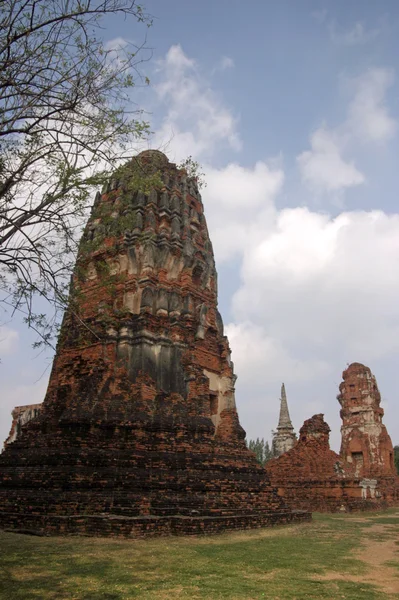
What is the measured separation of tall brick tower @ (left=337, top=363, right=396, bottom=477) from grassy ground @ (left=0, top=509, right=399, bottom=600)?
2110 centimetres

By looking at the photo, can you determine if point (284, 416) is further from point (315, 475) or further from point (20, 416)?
point (20, 416)

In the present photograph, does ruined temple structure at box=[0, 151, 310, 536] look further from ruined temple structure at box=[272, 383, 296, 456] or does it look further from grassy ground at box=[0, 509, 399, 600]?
ruined temple structure at box=[272, 383, 296, 456]

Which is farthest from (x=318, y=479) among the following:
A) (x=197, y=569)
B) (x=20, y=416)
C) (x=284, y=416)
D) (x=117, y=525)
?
(x=197, y=569)

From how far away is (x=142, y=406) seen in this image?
40.2 ft

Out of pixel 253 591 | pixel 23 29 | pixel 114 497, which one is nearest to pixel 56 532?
pixel 114 497

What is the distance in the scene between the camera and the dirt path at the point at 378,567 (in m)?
6.23

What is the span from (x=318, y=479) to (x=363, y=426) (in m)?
10.6

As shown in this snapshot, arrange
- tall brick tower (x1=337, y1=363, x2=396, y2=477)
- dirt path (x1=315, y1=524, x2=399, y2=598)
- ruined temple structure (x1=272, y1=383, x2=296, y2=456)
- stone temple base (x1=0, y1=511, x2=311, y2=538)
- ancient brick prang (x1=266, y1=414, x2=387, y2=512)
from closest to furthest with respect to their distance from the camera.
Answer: dirt path (x1=315, y1=524, x2=399, y2=598)
stone temple base (x1=0, y1=511, x2=311, y2=538)
ancient brick prang (x1=266, y1=414, x2=387, y2=512)
tall brick tower (x1=337, y1=363, x2=396, y2=477)
ruined temple structure (x1=272, y1=383, x2=296, y2=456)

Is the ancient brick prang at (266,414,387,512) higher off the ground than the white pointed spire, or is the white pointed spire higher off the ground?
the white pointed spire

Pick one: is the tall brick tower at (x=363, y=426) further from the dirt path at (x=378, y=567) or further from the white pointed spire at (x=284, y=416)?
the dirt path at (x=378, y=567)

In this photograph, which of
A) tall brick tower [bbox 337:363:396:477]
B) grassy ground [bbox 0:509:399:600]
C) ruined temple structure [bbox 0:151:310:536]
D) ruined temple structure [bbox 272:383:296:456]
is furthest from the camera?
ruined temple structure [bbox 272:383:296:456]

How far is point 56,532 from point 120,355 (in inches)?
207

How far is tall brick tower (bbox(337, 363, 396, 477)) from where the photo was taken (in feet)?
96.3

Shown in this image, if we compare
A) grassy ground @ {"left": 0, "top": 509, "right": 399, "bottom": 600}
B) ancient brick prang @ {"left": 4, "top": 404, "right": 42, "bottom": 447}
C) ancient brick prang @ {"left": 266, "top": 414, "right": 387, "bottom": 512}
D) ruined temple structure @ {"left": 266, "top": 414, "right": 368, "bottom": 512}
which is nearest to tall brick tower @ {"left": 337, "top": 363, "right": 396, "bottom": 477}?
ancient brick prang @ {"left": 266, "top": 414, "right": 387, "bottom": 512}
